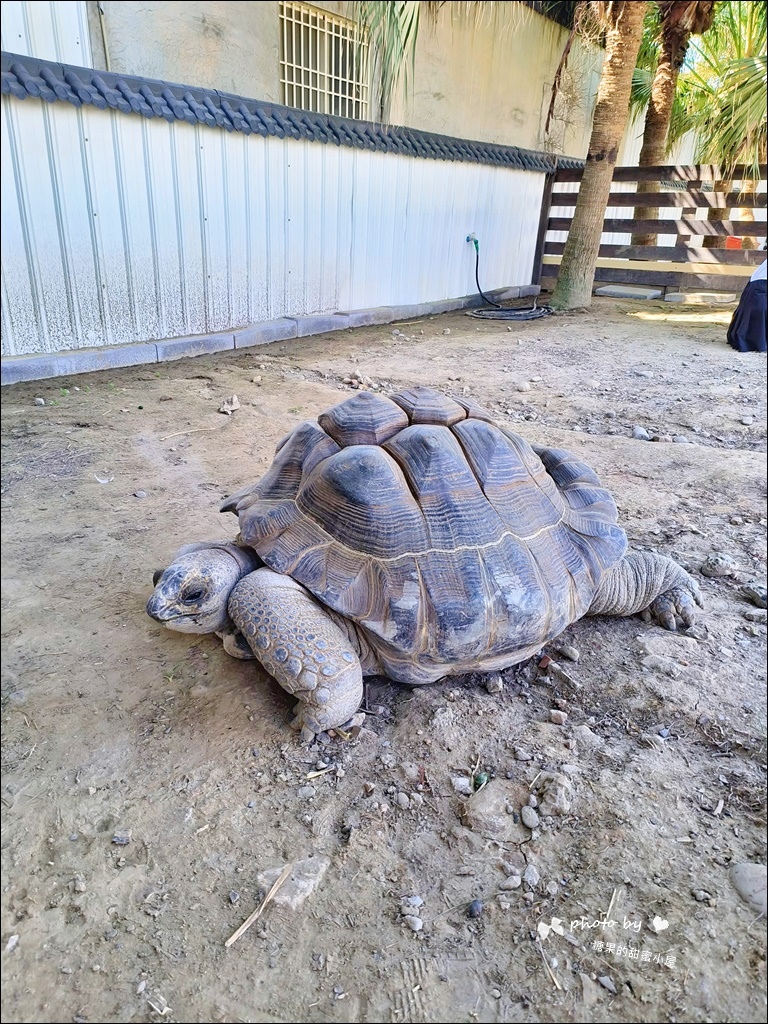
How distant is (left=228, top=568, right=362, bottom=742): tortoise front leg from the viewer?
5.50ft

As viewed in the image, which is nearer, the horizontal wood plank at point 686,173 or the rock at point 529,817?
the rock at point 529,817

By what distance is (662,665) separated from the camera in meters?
2.06

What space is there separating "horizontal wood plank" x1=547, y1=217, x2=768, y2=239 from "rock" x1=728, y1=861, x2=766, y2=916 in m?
9.99

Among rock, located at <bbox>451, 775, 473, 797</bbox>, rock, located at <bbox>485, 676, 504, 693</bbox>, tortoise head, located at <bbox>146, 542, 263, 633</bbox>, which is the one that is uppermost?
tortoise head, located at <bbox>146, 542, 263, 633</bbox>

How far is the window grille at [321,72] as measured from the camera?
5.71 meters

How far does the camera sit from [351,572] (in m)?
1.78

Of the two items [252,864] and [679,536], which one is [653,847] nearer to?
[252,864]

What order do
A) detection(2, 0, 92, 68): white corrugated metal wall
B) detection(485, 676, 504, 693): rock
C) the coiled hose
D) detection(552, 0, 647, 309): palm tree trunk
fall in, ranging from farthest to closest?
the coiled hose → detection(552, 0, 647, 309): palm tree trunk → detection(485, 676, 504, 693): rock → detection(2, 0, 92, 68): white corrugated metal wall

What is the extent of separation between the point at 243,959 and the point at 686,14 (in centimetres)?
1108

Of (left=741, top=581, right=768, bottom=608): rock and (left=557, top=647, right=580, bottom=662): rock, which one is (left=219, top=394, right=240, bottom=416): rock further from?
Result: (left=741, top=581, right=768, bottom=608): rock

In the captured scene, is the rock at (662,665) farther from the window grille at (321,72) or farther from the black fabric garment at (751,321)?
the black fabric garment at (751,321)

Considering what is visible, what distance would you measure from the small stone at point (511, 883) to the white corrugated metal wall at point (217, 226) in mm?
1961

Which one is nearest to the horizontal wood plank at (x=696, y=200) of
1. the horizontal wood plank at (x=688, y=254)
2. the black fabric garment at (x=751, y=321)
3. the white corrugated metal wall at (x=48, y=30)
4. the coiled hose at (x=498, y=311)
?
the horizontal wood plank at (x=688, y=254)

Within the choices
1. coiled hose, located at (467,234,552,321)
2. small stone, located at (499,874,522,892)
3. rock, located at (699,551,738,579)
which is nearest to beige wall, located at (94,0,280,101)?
small stone, located at (499,874,522,892)
